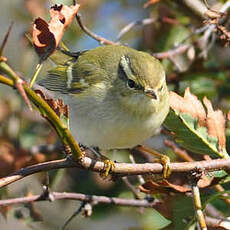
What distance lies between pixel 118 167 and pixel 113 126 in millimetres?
780

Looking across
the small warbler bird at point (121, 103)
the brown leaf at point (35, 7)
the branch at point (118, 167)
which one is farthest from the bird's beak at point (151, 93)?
the brown leaf at point (35, 7)

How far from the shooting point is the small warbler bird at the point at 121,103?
2277mm

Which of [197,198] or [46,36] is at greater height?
[46,36]

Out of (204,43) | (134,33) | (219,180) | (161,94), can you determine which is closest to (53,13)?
(219,180)

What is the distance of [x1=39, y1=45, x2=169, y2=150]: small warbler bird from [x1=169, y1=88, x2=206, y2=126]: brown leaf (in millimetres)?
468

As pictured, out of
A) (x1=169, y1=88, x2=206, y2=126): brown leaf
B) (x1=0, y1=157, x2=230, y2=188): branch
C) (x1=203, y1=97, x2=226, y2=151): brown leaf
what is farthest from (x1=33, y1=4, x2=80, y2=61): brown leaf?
(x1=203, y1=97, x2=226, y2=151): brown leaf

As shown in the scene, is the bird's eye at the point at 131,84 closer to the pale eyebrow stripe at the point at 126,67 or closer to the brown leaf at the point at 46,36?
the pale eyebrow stripe at the point at 126,67

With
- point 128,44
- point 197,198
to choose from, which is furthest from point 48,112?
point 128,44

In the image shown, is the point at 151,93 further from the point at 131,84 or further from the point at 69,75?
the point at 69,75

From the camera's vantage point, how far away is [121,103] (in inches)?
92.2

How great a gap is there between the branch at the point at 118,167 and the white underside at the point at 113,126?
0.68 metres

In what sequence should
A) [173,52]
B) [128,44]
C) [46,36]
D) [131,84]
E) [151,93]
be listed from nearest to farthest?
[46,36] → [151,93] → [131,84] → [173,52] → [128,44]

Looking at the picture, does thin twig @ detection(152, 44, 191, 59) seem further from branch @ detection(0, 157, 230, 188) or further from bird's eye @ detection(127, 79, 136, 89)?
branch @ detection(0, 157, 230, 188)

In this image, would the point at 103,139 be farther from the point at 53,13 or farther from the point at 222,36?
the point at 53,13
